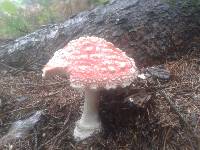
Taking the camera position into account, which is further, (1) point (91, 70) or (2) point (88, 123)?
(2) point (88, 123)

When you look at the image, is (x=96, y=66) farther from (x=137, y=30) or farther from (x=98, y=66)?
(x=137, y=30)

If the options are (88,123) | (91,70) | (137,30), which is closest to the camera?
(91,70)

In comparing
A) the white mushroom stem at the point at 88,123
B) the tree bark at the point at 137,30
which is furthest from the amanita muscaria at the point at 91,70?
the tree bark at the point at 137,30

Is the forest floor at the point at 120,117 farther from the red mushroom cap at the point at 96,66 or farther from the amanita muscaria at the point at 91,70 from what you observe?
the red mushroom cap at the point at 96,66

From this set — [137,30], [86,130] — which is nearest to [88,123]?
[86,130]

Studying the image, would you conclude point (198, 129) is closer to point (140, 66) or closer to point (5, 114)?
point (140, 66)

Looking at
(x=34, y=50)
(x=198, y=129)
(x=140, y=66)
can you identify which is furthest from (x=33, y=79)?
(x=198, y=129)

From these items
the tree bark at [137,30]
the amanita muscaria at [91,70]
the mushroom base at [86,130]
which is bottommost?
the mushroom base at [86,130]
